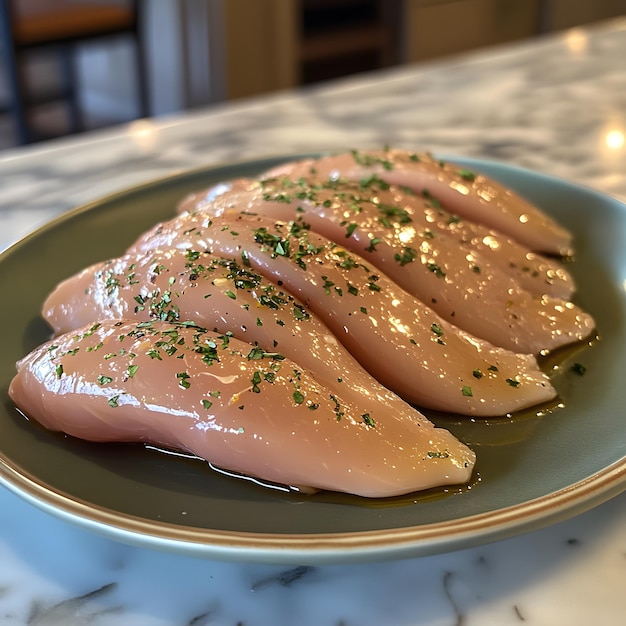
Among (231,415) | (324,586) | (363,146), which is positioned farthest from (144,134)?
(324,586)

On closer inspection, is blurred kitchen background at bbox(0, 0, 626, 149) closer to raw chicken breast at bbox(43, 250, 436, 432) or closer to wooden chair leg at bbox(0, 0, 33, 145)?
wooden chair leg at bbox(0, 0, 33, 145)

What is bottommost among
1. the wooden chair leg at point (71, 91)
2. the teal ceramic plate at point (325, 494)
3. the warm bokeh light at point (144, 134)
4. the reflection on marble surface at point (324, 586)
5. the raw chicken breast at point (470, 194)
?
the wooden chair leg at point (71, 91)

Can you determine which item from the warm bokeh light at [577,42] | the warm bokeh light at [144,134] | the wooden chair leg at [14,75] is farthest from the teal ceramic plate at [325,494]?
the wooden chair leg at [14,75]

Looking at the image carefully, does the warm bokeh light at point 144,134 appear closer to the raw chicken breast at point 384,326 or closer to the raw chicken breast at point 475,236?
the raw chicken breast at point 475,236

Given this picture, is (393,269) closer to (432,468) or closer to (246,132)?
(432,468)

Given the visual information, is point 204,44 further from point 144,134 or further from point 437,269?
point 437,269

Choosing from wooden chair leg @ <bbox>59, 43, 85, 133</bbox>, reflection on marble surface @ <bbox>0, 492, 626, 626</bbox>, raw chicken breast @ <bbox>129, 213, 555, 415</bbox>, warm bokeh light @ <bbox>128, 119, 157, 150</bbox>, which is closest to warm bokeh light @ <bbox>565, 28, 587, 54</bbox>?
warm bokeh light @ <bbox>128, 119, 157, 150</bbox>
